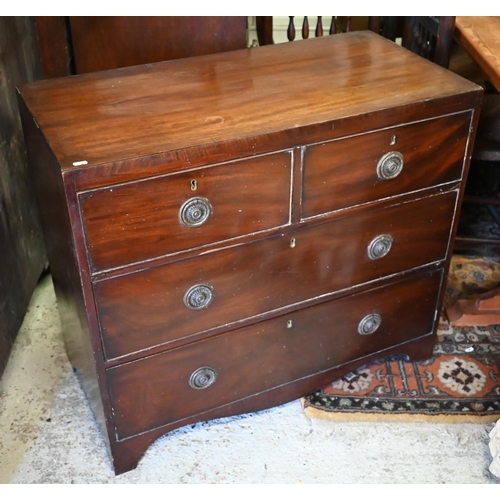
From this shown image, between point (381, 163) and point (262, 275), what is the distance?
361mm

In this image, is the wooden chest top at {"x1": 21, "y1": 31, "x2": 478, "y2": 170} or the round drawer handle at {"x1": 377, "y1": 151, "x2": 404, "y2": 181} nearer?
the wooden chest top at {"x1": 21, "y1": 31, "x2": 478, "y2": 170}

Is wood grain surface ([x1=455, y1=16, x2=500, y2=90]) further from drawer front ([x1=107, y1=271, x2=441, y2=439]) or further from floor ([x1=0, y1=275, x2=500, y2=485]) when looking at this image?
floor ([x1=0, y1=275, x2=500, y2=485])

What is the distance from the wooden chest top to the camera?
1347 mm

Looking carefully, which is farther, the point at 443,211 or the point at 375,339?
the point at 375,339

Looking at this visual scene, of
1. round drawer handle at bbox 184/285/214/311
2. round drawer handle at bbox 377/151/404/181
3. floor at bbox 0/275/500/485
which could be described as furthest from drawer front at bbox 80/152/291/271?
floor at bbox 0/275/500/485

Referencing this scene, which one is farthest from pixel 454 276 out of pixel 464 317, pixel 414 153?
pixel 414 153

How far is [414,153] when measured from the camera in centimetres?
155

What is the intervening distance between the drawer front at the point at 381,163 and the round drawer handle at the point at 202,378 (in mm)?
440

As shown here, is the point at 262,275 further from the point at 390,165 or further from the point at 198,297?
the point at 390,165

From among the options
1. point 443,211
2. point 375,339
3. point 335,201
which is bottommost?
point 375,339

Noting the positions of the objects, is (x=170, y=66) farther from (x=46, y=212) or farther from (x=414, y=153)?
(x=414, y=153)

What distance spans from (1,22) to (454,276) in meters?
1.60

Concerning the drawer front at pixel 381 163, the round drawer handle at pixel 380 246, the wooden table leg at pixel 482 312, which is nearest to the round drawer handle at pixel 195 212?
the drawer front at pixel 381 163

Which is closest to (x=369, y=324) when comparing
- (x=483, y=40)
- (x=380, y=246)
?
(x=380, y=246)
